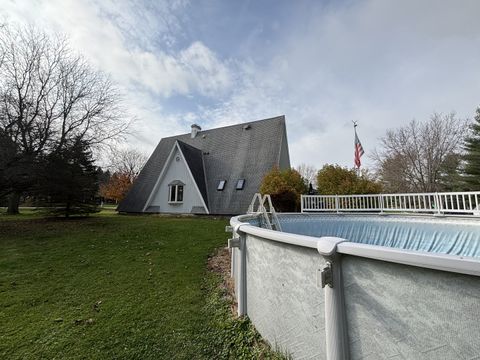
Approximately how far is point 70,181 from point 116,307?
12002mm

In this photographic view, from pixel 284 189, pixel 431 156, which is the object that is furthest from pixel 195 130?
pixel 431 156

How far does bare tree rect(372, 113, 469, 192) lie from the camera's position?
21.6m

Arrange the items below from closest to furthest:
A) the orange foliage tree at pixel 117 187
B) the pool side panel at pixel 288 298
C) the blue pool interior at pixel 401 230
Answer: the pool side panel at pixel 288 298 < the blue pool interior at pixel 401 230 < the orange foliage tree at pixel 117 187

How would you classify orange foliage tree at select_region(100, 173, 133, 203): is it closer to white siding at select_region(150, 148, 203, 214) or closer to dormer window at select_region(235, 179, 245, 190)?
white siding at select_region(150, 148, 203, 214)

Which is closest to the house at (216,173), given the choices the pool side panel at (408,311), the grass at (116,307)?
the grass at (116,307)

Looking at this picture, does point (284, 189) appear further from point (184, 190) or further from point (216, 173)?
point (184, 190)

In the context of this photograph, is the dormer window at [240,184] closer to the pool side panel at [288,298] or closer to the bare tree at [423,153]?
the pool side panel at [288,298]

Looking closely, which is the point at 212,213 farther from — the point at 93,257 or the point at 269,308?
the point at 269,308

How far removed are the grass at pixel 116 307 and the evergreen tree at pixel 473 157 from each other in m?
25.2

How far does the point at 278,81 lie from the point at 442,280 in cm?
1259

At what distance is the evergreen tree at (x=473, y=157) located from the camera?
65.5 ft

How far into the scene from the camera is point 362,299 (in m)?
1.49

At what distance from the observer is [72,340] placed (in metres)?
2.75

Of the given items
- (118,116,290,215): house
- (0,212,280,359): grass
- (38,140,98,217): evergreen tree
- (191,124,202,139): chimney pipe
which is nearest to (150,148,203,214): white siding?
(118,116,290,215): house
